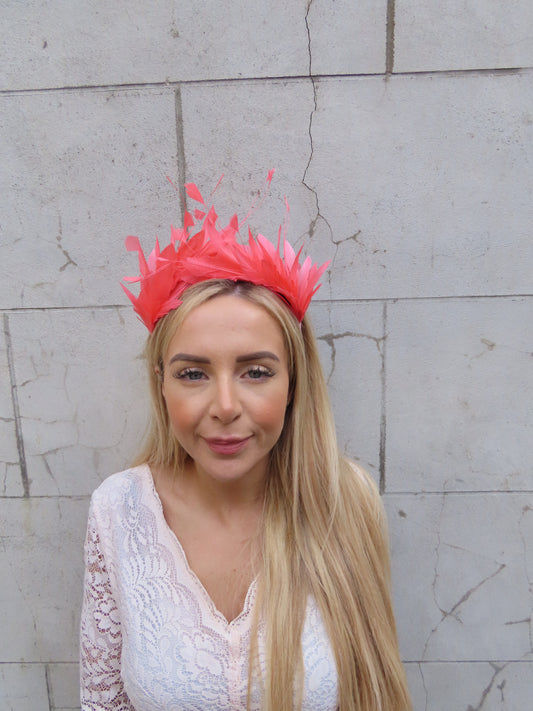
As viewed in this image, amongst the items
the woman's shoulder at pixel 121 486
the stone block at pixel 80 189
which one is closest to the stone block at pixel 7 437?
the stone block at pixel 80 189

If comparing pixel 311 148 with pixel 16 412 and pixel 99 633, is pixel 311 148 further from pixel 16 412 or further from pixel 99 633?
pixel 99 633

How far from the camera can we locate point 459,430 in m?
1.66

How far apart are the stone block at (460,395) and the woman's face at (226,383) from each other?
2.14ft

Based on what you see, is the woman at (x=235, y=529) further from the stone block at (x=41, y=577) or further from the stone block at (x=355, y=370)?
the stone block at (x=41, y=577)

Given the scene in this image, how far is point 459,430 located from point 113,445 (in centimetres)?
119

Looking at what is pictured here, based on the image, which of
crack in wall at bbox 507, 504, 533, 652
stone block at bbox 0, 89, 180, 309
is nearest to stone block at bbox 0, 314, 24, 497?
stone block at bbox 0, 89, 180, 309

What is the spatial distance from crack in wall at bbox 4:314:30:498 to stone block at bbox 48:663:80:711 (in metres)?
0.71

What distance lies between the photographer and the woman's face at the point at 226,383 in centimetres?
108

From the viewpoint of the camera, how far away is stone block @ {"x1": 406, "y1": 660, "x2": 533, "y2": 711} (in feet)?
5.96

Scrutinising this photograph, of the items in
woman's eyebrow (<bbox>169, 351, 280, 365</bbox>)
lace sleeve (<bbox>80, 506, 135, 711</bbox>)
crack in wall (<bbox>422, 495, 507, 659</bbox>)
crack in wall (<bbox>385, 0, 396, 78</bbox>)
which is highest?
crack in wall (<bbox>385, 0, 396, 78</bbox>)

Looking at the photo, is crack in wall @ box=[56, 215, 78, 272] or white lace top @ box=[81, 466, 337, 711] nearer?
white lace top @ box=[81, 466, 337, 711]

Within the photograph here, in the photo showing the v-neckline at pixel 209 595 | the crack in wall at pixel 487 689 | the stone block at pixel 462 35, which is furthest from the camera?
the crack in wall at pixel 487 689

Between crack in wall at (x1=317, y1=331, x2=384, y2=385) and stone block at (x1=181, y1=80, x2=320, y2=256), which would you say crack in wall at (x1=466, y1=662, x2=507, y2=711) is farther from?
stone block at (x1=181, y1=80, x2=320, y2=256)

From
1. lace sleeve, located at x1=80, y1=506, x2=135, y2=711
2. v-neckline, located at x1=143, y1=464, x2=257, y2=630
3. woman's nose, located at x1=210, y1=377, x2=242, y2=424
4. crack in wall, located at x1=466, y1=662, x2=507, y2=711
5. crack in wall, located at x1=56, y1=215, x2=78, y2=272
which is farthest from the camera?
crack in wall, located at x1=466, y1=662, x2=507, y2=711
